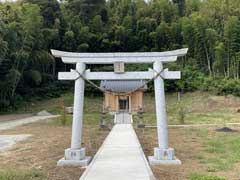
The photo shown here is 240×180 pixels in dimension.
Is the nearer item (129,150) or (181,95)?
(129,150)

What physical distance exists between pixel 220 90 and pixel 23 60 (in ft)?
49.7

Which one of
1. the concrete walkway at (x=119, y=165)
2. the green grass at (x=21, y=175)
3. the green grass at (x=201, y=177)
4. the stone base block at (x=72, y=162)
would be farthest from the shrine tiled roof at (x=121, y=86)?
the green grass at (x=201, y=177)

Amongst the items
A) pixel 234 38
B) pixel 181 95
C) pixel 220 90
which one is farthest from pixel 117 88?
pixel 234 38

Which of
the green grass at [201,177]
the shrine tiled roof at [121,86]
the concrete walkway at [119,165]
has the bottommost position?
the green grass at [201,177]

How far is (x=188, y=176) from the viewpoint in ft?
15.9

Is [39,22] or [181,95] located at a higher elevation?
[39,22]

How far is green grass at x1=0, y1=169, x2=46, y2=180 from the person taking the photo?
4744mm

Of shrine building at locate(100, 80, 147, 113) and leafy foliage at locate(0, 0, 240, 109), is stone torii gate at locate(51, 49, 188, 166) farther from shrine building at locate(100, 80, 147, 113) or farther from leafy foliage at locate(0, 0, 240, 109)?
shrine building at locate(100, 80, 147, 113)

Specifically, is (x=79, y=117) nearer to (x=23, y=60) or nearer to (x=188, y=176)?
(x=188, y=176)

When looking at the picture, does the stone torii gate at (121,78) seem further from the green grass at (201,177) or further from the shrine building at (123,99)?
the shrine building at (123,99)

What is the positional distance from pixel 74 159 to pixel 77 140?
16.2 inches

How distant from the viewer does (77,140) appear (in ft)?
20.7

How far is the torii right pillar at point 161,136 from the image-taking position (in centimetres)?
603

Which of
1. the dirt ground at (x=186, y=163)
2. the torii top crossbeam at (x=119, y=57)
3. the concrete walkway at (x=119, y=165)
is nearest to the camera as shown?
the concrete walkway at (x=119, y=165)
